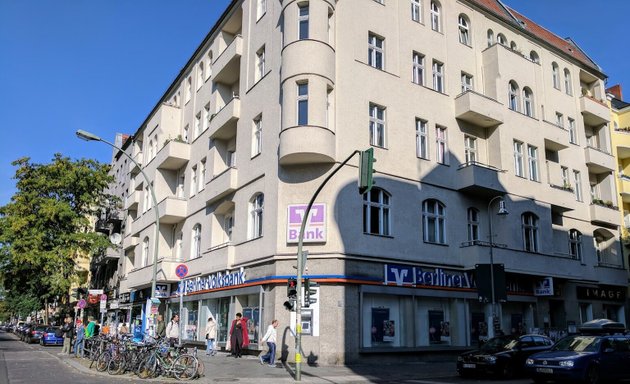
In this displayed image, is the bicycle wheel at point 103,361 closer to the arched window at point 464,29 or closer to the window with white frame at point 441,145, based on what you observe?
the window with white frame at point 441,145

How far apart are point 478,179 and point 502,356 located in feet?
33.0

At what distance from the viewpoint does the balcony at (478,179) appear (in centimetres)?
2522

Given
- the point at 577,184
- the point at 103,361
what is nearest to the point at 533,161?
the point at 577,184

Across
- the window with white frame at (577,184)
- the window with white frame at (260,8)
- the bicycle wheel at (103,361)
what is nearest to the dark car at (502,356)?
the bicycle wheel at (103,361)

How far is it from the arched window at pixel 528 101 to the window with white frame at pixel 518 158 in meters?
2.55

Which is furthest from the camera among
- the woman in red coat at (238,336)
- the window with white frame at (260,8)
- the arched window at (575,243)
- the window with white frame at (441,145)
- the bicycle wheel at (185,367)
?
the arched window at (575,243)

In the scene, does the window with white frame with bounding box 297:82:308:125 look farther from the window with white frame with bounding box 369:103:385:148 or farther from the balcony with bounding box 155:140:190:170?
the balcony with bounding box 155:140:190:170

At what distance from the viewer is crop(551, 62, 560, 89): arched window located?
108 ft

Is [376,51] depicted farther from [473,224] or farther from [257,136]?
[473,224]

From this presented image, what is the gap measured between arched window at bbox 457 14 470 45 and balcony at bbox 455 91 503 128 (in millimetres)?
3778

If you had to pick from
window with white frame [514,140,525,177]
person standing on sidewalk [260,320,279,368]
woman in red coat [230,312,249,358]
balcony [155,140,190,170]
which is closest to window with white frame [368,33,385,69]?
window with white frame [514,140,525,177]

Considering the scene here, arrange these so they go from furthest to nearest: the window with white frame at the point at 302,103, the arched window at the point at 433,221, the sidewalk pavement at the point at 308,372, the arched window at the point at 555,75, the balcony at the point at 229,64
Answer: the arched window at the point at 555,75 < the balcony at the point at 229,64 < the arched window at the point at 433,221 < the window with white frame at the point at 302,103 < the sidewalk pavement at the point at 308,372

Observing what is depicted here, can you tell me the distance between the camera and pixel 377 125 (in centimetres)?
2359

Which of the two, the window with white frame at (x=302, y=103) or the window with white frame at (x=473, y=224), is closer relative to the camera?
the window with white frame at (x=302, y=103)
